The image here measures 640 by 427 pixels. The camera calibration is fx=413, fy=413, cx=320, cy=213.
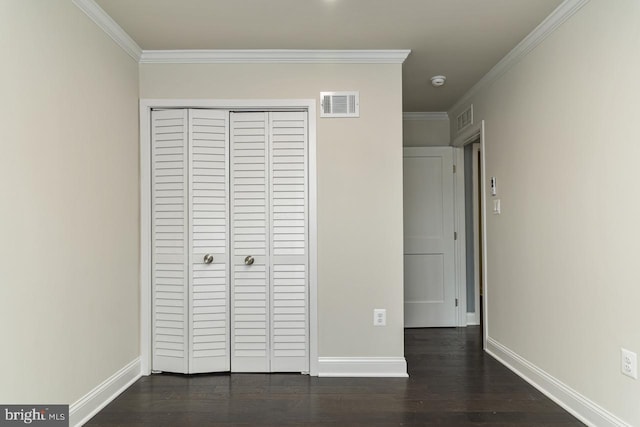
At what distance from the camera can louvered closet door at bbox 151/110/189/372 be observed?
10.1ft

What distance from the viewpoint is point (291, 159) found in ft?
10.2

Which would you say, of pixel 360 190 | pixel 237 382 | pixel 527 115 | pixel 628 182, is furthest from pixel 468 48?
pixel 237 382

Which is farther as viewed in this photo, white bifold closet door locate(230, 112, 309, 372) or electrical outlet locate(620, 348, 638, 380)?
white bifold closet door locate(230, 112, 309, 372)

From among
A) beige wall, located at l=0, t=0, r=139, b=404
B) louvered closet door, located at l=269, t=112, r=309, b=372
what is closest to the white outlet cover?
louvered closet door, located at l=269, t=112, r=309, b=372

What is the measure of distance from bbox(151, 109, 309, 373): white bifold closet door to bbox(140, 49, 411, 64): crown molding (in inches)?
15.1

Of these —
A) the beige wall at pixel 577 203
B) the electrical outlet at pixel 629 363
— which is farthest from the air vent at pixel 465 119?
the electrical outlet at pixel 629 363

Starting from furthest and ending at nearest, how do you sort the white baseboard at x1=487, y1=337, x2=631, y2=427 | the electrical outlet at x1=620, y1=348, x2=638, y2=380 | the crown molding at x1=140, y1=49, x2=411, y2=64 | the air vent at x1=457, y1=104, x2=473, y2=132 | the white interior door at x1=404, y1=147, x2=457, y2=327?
the white interior door at x1=404, y1=147, x2=457, y2=327 → the air vent at x1=457, y1=104, x2=473, y2=132 → the crown molding at x1=140, y1=49, x2=411, y2=64 → the white baseboard at x1=487, y1=337, x2=631, y2=427 → the electrical outlet at x1=620, y1=348, x2=638, y2=380

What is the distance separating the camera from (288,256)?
10.2ft

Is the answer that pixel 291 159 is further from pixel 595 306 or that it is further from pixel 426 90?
pixel 595 306

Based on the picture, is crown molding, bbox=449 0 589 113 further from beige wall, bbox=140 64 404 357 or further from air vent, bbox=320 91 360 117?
air vent, bbox=320 91 360 117

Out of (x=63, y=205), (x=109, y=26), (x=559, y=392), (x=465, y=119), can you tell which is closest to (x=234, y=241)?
(x=63, y=205)

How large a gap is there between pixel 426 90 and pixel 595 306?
2.46m

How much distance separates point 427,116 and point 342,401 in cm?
336

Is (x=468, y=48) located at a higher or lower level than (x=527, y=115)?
higher
